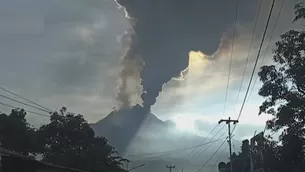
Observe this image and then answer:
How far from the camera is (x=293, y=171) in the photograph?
36.2m

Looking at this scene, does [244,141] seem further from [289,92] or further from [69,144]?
[289,92]

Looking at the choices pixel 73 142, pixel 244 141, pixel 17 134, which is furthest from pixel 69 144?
pixel 244 141

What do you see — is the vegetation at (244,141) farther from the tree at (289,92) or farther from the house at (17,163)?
the house at (17,163)

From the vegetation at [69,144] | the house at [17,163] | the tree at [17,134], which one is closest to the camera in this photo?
the house at [17,163]

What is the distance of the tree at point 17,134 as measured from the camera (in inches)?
2136

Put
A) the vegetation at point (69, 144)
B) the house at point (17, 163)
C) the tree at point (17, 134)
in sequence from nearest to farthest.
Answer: the house at point (17, 163), the tree at point (17, 134), the vegetation at point (69, 144)

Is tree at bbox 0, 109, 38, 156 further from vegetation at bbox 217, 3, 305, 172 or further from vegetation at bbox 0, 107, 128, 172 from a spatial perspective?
vegetation at bbox 217, 3, 305, 172

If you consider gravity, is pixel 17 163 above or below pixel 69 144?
below

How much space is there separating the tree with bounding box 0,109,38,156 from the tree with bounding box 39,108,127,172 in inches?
219

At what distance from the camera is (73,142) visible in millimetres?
67312

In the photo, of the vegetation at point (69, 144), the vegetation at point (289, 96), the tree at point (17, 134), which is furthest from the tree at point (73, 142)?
the vegetation at point (289, 96)

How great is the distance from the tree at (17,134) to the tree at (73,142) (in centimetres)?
556

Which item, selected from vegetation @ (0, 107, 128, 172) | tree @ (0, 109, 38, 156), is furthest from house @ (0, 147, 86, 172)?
vegetation @ (0, 107, 128, 172)

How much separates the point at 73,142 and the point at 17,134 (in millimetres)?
12563
